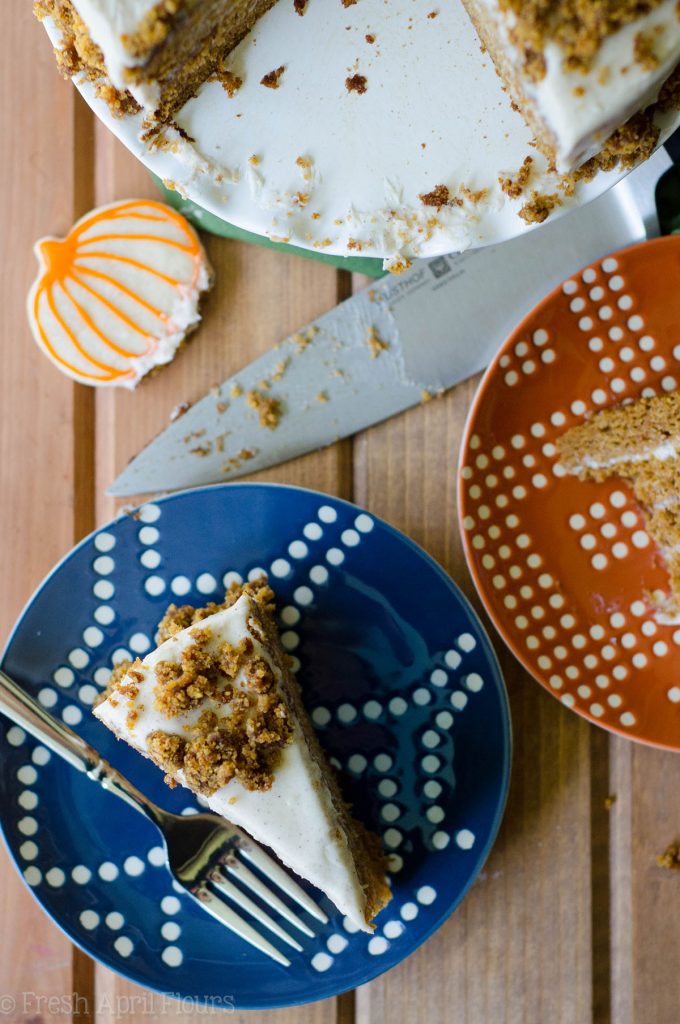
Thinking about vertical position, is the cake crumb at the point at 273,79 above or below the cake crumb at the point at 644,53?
above

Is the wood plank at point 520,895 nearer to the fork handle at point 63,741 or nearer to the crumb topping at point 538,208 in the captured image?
the crumb topping at point 538,208

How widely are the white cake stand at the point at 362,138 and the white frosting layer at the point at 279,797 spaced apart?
50 centimetres

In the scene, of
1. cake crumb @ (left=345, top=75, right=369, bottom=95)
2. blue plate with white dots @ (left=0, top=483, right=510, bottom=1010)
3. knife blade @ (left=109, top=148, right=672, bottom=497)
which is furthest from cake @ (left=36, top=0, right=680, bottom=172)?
blue plate with white dots @ (left=0, top=483, right=510, bottom=1010)

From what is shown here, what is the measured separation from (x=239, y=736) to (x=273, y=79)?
772 mm

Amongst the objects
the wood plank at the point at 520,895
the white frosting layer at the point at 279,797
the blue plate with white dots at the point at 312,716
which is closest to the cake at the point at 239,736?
the white frosting layer at the point at 279,797

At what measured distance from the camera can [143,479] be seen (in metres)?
1.31

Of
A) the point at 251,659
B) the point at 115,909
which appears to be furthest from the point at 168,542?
the point at 115,909

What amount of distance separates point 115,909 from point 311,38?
3.79ft

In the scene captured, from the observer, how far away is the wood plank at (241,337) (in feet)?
4.34

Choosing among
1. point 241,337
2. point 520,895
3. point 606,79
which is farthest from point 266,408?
point 520,895

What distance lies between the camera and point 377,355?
1.27 metres

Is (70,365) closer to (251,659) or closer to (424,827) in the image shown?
(251,659)

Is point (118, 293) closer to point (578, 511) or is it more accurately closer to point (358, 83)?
point (358, 83)

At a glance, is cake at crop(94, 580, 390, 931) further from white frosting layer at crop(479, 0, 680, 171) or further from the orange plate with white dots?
white frosting layer at crop(479, 0, 680, 171)
